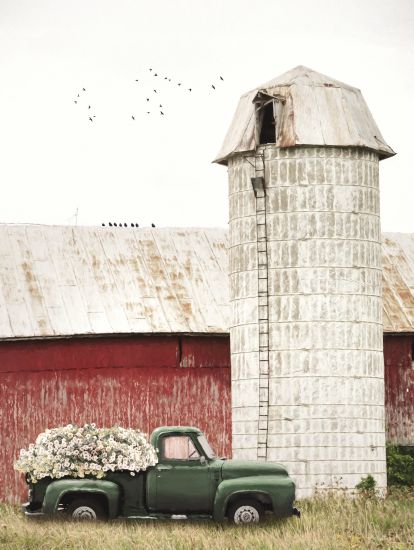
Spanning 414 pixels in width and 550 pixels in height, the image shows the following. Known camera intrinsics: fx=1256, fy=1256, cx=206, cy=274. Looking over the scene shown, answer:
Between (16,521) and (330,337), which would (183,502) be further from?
(330,337)

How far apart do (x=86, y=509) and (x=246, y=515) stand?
2241 millimetres

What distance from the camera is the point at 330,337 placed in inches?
907

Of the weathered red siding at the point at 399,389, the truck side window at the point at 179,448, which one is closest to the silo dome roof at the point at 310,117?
the weathered red siding at the point at 399,389

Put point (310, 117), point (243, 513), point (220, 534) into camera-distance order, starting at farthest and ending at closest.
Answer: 1. point (310, 117)
2. point (243, 513)
3. point (220, 534)

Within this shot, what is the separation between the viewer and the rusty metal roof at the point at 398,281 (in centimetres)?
2803

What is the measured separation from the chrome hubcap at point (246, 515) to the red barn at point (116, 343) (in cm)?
863

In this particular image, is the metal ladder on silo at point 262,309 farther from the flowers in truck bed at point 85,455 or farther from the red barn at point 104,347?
the flowers in truck bed at point 85,455

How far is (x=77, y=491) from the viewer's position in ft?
57.4

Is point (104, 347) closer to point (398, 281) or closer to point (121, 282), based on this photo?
point (121, 282)

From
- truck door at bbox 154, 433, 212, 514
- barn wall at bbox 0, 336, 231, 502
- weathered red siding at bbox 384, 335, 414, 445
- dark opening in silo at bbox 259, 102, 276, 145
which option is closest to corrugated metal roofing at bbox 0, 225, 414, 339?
barn wall at bbox 0, 336, 231, 502

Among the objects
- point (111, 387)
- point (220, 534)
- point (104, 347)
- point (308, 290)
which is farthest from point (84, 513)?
point (104, 347)

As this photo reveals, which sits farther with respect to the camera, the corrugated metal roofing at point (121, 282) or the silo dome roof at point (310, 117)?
the corrugated metal roofing at point (121, 282)

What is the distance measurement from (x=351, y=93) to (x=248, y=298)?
4.60 metres

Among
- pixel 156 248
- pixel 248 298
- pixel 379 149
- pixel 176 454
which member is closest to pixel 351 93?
pixel 379 149
